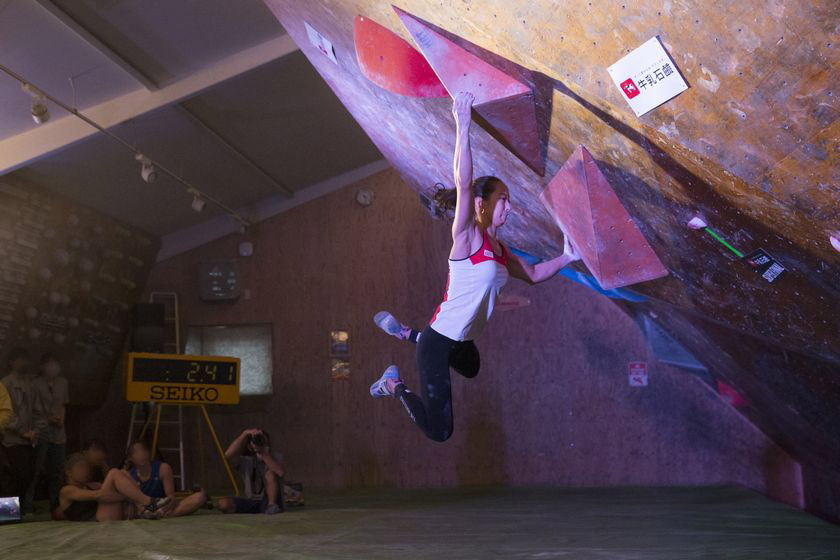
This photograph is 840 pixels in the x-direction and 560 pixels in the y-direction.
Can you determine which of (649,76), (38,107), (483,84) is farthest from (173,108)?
(649,76)

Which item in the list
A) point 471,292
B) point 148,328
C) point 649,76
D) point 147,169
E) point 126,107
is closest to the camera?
point 649,76

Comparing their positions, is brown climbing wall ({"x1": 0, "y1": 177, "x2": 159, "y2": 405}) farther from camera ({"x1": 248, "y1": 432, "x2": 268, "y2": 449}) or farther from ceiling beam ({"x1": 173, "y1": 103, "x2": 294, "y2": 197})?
camera ({"x1": 248, "y1": 432, "x2": 268, "y2": 449})

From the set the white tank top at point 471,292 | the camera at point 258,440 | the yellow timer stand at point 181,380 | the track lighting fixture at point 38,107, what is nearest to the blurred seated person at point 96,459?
the camera at point 258,440

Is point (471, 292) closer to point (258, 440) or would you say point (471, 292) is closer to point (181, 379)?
point (258, 440)

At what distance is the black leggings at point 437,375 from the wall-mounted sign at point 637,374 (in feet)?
19.0

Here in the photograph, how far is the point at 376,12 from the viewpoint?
142 inches

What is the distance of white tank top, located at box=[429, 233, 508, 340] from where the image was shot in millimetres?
3469

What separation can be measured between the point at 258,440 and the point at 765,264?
4.69m

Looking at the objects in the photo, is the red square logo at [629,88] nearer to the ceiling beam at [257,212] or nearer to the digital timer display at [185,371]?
the digital timer display at [185,371]

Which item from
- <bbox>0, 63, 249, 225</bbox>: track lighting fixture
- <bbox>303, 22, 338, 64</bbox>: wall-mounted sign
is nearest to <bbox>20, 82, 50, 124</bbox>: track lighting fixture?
<bbox>0, 63, 249, 225</bbox>: track lighting fixture

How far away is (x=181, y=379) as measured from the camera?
826 centimetres

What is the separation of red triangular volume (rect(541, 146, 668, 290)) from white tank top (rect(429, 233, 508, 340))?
0.42 m

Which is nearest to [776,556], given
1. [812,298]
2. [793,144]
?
[812,298]

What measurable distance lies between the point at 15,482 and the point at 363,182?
475 cm
